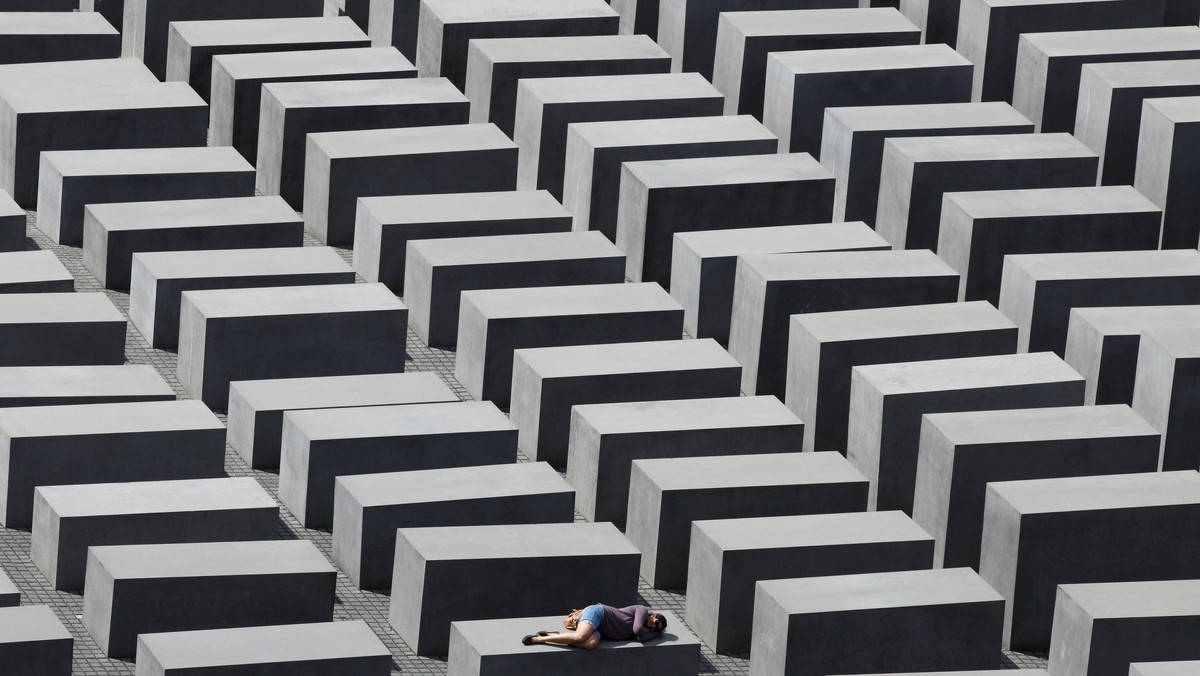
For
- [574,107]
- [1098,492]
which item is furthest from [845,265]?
[574,107]

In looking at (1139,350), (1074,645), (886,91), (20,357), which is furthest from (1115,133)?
(20,357)

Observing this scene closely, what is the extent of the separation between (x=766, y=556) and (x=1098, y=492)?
2.96 m

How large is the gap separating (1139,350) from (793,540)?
484 cm

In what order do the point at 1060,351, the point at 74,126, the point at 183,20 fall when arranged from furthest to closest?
the point at 183,20, the point at 74,126, the point at 1060,351

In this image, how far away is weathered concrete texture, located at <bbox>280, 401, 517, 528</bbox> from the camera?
72.7ft

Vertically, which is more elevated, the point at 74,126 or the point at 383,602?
the point at 74,126

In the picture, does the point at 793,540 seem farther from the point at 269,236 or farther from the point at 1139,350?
the point at 269,236

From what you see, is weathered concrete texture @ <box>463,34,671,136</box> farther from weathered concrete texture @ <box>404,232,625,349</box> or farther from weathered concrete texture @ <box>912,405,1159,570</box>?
weathered concrete texture @ <box>912,405,1159,570</box>

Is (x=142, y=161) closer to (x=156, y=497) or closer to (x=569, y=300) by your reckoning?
(x=569, y=300)

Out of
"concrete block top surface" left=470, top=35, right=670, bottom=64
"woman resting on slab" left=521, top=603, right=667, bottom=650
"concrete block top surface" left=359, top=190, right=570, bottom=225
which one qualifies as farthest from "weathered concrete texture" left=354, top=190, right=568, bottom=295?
"woman resting on slab" left=521, top=603, right=667, bottom=650

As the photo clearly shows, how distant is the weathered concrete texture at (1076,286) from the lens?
82.9 feet

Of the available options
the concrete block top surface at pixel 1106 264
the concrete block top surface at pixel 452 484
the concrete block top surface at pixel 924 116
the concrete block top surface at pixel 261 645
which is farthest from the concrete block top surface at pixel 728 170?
the concrete block top surface at pixel 261 645

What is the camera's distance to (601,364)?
2369 cm

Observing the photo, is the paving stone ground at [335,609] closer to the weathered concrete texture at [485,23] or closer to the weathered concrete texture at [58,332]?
the weathered concrete texture at [58,332]
